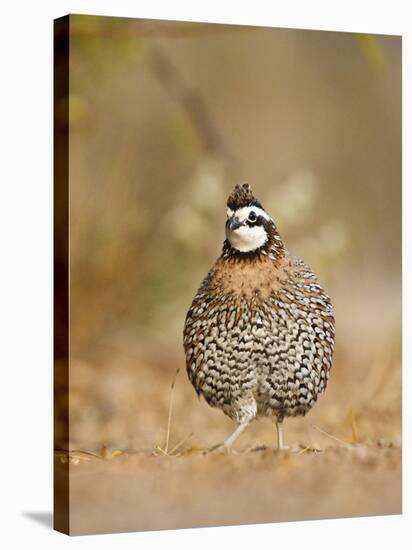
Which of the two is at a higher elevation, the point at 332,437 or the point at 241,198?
the point at 241,198

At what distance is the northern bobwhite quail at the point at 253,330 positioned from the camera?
7.38 metres

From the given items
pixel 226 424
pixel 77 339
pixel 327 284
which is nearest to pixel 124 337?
pixel 77 339

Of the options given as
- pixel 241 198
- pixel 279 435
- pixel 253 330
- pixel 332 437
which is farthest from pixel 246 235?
pixel 332 437

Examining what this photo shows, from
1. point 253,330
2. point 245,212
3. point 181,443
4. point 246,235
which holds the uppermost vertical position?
point 245,212

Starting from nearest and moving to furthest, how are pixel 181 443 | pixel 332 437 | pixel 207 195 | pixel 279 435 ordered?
pixel 181 443 < pixel 207 195 < pixel 279 435 < pixel 332 437

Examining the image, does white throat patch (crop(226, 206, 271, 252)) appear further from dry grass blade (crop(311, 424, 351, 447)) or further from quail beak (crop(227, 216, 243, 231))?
dry grass blade (crop(311, 424, 351, 447))

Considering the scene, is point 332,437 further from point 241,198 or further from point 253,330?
point 241,198

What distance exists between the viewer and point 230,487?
24.5 ft

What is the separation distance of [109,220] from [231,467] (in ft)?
4.72

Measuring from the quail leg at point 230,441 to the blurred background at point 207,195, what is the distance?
37 millimetres

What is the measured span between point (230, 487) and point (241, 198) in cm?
151

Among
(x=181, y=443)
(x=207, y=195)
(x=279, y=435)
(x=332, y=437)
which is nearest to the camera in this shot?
(x=181, y=443)

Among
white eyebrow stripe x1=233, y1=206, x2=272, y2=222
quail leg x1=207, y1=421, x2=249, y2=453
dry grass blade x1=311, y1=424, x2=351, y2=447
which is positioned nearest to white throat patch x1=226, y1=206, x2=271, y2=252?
white eyebrow stripe x1=233, y1=206, x2=272, y2=222

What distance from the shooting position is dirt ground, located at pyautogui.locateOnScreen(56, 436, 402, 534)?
715 centimetres
